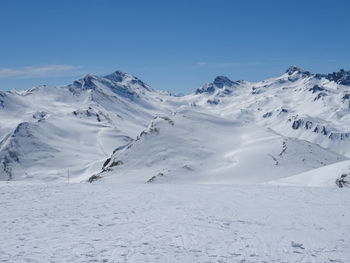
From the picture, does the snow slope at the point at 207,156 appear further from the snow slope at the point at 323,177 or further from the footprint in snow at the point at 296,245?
the footprint in snow at the point at 296,245

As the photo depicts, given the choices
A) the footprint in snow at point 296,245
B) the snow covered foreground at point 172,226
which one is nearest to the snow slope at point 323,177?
the snow covered foreground at point 172,226

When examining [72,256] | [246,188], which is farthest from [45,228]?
[246,188]

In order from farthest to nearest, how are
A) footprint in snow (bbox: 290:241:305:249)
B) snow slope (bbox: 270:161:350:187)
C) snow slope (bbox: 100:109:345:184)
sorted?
snow slope (bbox: 100:109:345:184) < snow slope (bbox: 270:161:350:187) < footprint in snow (bbox: 290:241:305:249)

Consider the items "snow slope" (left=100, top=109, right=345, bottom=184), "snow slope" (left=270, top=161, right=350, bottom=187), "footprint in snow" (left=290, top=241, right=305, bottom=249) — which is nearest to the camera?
"footprint in snow" (left=290, top=241, right=305, bottom=249)

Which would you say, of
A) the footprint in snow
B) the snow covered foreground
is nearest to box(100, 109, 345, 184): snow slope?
the snow covered foreground

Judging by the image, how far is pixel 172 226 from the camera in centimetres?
2050

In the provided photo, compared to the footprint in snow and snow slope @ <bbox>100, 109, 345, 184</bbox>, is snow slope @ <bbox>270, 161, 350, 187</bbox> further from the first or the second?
snow slope @ <bbox>100, 109, 345, 184</bbox>

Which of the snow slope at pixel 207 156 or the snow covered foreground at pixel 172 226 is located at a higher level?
the snow slope at pixel 207 156

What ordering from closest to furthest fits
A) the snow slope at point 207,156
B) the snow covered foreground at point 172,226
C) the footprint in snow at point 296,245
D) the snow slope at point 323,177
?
the snow covered foreground at point 172,226 → the footprint in snow at point 296,245 → the snow slope at point 323,177 → the snow slope at point 207,156

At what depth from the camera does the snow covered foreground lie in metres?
16.1

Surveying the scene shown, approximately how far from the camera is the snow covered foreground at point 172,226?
53.0 ft

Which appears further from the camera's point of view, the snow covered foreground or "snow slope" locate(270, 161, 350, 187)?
"snow slope" locate(270, 161, 350, 187)

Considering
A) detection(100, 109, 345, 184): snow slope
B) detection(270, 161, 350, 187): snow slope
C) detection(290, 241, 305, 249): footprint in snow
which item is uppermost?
detection(100, 109, 345, 184): snow slope

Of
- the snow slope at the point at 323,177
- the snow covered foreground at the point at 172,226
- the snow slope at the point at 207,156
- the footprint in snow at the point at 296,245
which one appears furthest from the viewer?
the snow slope at the point at 207,156
